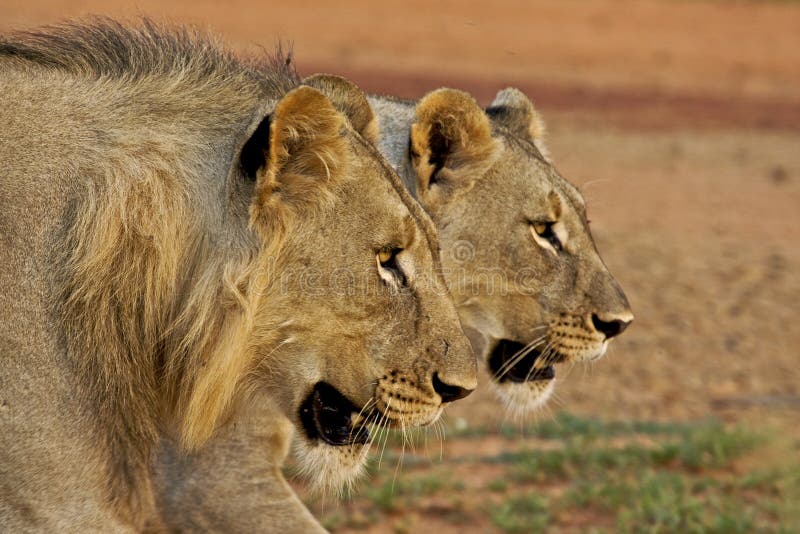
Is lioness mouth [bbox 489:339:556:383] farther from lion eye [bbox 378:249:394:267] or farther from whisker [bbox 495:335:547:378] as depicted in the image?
lion eye [bbox 378:249:394:267]

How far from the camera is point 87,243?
3414mm

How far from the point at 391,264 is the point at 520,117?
1.86 m

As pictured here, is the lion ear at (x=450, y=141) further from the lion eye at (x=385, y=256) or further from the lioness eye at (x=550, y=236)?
the lion eye at (x=385, y=256)

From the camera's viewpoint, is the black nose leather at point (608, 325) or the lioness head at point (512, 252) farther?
the black nose leather at point (608, 325)

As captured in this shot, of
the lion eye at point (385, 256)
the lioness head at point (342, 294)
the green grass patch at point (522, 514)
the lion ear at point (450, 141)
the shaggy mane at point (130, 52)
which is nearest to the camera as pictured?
the lioness head at point (342, 294)

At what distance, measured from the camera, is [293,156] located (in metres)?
3.50

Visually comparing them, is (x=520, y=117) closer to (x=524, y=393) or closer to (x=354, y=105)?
(x=524, y=393)

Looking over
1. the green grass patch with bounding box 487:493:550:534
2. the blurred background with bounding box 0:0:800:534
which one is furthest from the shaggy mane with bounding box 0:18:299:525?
the green grass patch with bounding box 487:493:550:534

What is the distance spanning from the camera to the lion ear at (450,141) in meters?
4.69

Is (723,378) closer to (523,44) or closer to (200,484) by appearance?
(200,484)

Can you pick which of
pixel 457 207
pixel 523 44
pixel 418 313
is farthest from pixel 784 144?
pixel 418 313

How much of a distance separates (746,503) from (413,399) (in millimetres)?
2701

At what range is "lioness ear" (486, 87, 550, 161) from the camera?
529 centimetres

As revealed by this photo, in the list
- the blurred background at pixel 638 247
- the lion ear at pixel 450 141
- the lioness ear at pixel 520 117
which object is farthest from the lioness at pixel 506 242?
the blurred background at pixel 638 247
